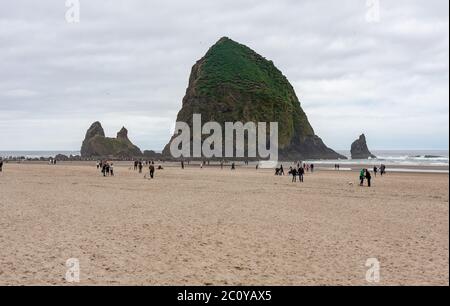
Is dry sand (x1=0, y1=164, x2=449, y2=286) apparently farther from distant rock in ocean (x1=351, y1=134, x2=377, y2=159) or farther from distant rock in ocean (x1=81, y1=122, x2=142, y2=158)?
distant rock in ocean (x1=351, y1=134, x2=377, y2=159)

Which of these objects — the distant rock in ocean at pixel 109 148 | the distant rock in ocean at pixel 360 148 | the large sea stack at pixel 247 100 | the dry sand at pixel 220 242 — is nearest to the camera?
the dry sand at pixel 220 242

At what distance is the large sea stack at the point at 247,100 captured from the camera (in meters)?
117

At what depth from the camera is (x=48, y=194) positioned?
23.2 meters

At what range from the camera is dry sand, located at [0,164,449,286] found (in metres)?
8.61

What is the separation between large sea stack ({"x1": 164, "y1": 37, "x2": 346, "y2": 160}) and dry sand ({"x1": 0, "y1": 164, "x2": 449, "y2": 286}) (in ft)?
319

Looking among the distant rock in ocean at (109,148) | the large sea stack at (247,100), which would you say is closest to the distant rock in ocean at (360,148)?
the large sea stack at (247,100)

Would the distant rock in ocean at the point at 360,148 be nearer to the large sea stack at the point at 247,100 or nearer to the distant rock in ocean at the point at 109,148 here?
the large sea stack at the point at 247,100

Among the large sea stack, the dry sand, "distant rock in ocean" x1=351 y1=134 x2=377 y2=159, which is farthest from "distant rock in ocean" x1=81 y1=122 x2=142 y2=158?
the dry sand

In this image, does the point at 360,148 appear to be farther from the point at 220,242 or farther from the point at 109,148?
the point at 220,242

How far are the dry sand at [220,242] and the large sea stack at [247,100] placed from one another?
97095 mm

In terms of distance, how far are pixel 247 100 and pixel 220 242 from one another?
11034cm

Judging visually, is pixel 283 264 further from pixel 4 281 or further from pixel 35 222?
pixel 35 222
